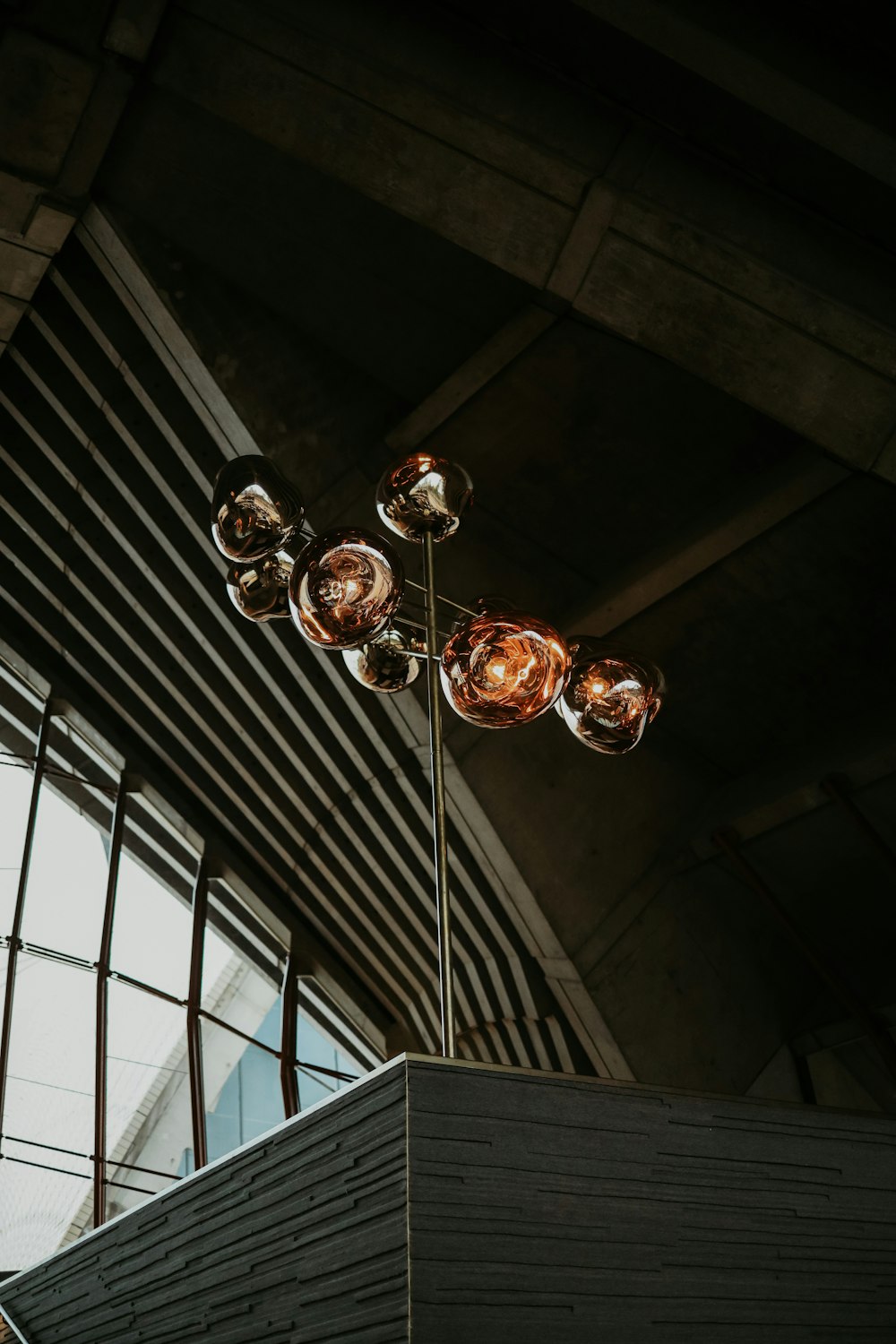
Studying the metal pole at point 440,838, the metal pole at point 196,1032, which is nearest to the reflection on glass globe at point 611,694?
the metal pole at point 440,838

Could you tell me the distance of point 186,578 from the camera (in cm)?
911

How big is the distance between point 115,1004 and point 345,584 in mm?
8013

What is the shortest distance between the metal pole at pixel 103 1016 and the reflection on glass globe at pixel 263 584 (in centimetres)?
635

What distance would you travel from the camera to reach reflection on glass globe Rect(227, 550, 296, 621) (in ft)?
14.0

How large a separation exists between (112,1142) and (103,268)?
712 centimetres

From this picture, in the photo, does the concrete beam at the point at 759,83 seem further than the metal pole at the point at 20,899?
No

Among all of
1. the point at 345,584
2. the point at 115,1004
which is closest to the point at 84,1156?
the point at 115,1004

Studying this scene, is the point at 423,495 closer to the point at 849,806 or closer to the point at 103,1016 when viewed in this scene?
the point at 849,806

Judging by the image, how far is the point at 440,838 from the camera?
3.22 metres

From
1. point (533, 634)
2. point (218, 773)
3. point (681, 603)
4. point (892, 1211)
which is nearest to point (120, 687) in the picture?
point (218, 773)

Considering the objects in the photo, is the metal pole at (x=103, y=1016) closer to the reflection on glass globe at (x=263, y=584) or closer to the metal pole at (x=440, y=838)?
the reflection on glass globe at (x=263, y=584)

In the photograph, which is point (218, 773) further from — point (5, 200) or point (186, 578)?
point (5, 200)

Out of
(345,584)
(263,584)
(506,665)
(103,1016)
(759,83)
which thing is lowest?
(506,665)

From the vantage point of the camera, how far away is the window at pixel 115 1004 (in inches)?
363
